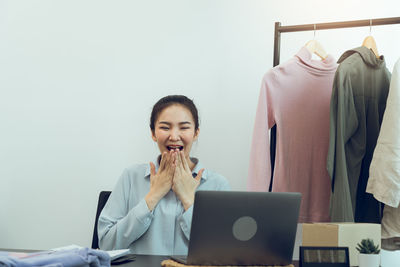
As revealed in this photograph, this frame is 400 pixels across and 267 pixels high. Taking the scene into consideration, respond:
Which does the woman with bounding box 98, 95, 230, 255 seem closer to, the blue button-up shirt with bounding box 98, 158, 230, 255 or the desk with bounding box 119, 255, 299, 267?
the blue button-up shirt with bounding box 98, 158, 230, 255

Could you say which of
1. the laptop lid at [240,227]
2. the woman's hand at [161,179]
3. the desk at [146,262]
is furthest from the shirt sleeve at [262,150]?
the laptop lid at [240,227]

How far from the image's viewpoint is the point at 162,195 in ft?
6.18

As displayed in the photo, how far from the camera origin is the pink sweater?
2170 millimetres

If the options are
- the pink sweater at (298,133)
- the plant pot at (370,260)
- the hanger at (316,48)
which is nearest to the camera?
the plant pot at (370,260)

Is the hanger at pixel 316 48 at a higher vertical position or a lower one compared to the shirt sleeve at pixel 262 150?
higher

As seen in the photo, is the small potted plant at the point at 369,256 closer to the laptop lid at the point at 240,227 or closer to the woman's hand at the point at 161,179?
the laptop lid at the point at 240,227

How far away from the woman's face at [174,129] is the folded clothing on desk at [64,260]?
897 mm

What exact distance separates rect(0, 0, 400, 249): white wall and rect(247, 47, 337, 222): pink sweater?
0.43 meters

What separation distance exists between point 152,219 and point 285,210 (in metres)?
0.75

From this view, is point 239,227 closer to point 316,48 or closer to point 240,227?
point 240,227

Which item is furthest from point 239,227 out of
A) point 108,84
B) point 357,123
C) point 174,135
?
point 108,84

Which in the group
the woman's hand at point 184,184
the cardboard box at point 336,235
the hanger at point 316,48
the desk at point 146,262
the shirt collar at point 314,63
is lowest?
the desk at point 146,262

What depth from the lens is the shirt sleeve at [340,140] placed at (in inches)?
74.3

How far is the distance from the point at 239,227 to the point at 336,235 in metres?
0.31
